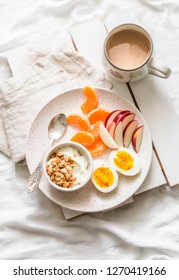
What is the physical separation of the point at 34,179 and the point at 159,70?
1.54ft

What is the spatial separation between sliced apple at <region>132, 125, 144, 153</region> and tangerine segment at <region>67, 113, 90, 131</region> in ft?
0.45

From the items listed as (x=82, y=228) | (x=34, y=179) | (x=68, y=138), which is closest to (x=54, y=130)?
(x=68, y=138)

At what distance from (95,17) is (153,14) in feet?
0.63

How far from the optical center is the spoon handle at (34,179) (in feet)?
4.65

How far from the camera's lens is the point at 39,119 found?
1469 mm

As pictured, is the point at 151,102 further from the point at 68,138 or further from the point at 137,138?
→ the point at 68,138

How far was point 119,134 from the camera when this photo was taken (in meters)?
1.45

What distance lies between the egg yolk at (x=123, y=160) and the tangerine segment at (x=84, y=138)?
86mm

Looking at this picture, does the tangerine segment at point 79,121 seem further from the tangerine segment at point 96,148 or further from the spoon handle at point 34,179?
the spoon handle at point 34,179

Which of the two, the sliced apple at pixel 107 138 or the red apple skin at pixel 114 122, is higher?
the red apple skin at pixel 114 122

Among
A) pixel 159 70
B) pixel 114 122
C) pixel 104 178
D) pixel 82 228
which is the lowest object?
pixel 82 228

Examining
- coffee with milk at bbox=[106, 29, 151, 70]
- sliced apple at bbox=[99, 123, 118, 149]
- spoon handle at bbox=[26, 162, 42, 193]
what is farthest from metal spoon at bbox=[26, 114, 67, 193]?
coffee with milk at bbox=[106, 29, 151, 70]

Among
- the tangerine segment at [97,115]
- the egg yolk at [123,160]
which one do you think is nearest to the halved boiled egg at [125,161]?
the egg yolk at [123,160]

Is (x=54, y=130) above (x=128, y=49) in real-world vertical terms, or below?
below
